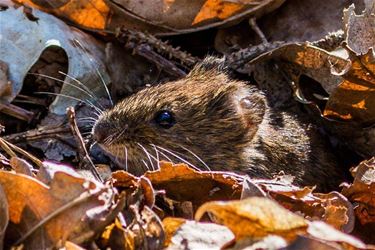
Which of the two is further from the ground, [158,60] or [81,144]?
[158,60]

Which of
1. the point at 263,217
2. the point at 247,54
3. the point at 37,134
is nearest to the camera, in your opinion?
the point at 263,217

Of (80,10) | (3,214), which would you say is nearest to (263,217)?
(3,214)

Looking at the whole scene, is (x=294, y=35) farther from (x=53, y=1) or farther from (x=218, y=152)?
(x=53, y=1)

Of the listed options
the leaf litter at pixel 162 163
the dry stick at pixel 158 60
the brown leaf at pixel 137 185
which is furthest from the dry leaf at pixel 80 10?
the brown leaf at pixel 137 185

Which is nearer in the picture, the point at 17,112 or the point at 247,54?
the point at 17,112

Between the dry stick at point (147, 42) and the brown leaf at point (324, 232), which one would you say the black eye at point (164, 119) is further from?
the brown leaf at point (324, 232)

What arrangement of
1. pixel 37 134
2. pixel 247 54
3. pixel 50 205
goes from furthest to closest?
pixel 247 54 → pixel 37 134 → pixel 50 205

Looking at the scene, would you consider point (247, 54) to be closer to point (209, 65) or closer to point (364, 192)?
point (209, 65)

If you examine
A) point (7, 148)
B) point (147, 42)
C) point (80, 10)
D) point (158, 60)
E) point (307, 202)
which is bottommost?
point (7, 148)
